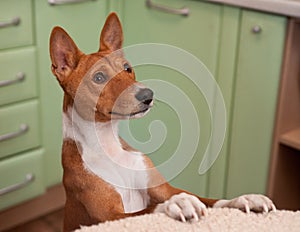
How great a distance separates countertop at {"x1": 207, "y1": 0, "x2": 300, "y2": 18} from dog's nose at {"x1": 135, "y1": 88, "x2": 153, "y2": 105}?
0.78m

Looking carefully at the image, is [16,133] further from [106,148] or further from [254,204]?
[254,204]

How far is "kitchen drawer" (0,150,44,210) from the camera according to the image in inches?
66.5

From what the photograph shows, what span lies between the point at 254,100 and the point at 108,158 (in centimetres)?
86

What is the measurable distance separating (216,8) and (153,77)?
2.28ft

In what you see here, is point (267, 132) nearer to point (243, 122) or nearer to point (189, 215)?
point (243, 122)

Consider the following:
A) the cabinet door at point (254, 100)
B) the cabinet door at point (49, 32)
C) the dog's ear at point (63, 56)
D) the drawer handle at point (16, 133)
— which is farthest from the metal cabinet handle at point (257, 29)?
the dog's ear at point (63, 56)

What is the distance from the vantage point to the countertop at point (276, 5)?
1392 millimetres

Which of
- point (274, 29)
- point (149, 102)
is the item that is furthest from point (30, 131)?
point (149, 102)

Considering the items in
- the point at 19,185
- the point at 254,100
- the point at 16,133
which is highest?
the point at 254,100

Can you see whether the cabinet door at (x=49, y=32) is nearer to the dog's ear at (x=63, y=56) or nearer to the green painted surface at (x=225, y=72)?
the green painted surface at (x=225, y=72)

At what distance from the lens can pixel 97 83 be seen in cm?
74

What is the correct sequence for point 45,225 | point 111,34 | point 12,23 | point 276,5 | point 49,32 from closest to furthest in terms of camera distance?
point 111,34
point 276,5
point 12,23
point 49,32
point 45,225

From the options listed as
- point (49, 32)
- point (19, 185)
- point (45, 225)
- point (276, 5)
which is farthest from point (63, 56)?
point (45, 225)


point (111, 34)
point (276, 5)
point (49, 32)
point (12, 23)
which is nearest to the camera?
point (111, 34)
